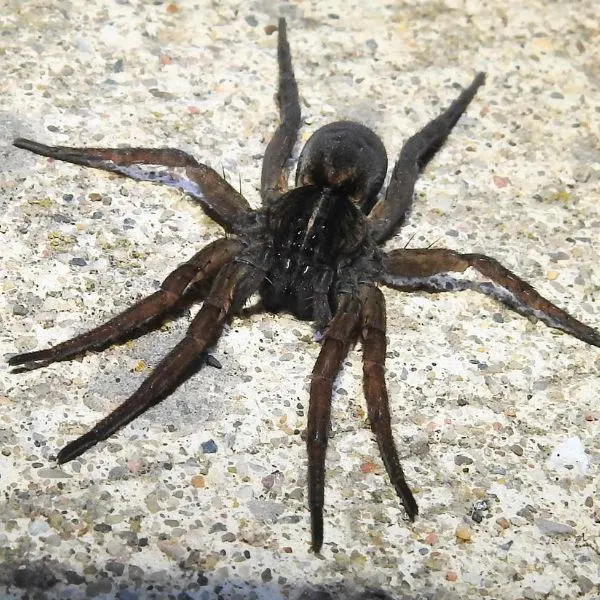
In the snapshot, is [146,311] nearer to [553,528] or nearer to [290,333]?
[290,333]

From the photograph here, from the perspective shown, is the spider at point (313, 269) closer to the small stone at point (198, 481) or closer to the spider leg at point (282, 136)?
the spider leg at point (282, 136)

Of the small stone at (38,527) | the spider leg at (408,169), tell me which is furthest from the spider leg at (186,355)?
the spider leg at (408,169)

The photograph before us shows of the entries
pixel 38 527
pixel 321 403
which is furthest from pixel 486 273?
pixel 38 527

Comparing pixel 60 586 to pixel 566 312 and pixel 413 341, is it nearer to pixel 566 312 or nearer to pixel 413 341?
pixel 413 341

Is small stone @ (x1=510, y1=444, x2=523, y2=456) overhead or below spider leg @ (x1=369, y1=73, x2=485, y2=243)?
below

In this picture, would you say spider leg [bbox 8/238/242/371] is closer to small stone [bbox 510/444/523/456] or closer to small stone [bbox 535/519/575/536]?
small stone [bbox 510/444/523/456]

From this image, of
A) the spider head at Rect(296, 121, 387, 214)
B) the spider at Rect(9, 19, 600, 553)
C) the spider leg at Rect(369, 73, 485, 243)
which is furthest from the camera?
the spider leg at Rect(369, 73, 485, 243)

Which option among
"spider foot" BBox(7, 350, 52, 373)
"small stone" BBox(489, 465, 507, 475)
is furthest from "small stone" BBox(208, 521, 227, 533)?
"small stone" BBox(489, 465, 507, 475)
